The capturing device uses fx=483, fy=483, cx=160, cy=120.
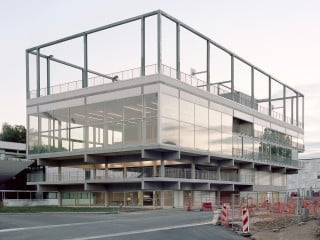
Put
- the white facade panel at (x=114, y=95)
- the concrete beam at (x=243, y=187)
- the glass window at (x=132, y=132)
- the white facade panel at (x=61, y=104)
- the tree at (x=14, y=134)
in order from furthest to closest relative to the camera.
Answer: the tree at (x=14, y=134), the concrete beam at (x=243, y=187), the white facade panel at (x=61, y=104), the white facade panel at (x=114, y=95), the glass window at (x=132, y=132)

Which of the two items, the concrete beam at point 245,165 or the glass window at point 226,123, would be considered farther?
the concrete beam at point 245,165

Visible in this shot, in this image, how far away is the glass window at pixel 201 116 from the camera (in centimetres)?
4903

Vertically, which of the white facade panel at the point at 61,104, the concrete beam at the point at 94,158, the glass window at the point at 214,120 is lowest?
the concrete beam at the point at 94,158

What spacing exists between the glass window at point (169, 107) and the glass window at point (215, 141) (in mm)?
7057

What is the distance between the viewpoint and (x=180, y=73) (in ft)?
154

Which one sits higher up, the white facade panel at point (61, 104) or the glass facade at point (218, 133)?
the white facade panel at point (61, 104)

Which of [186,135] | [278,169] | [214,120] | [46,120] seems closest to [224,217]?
[186,135]

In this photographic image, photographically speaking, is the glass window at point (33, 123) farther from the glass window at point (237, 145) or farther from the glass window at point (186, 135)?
the glass window at point (237, 145)

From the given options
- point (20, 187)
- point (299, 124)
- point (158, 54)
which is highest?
point (158, 54)

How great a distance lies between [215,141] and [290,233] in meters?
30.7

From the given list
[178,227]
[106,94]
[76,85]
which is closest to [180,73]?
[106,94]

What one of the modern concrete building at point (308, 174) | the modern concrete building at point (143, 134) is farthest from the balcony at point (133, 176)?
the modern concrete building at point (308, 174)

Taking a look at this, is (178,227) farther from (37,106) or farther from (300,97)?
(300,97)

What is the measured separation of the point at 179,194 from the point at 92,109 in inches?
492
